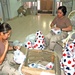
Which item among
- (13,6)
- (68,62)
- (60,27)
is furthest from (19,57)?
(13,6)

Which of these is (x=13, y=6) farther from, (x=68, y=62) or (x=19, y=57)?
(x=68, y=62)

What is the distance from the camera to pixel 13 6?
573 centimetres

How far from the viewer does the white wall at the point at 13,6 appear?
5505 millimetres

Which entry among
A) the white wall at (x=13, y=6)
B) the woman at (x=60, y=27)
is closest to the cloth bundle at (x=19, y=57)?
the woman at (x=60, y=27)

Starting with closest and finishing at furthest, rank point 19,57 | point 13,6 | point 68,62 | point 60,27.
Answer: point 19,57
point 68,62
point 60,27
point 13,6

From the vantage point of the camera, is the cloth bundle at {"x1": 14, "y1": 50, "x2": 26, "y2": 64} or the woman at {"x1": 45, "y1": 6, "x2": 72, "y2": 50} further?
the woman at {"x1": 45, "y1": 6, "x2": 72, "y2": 50}

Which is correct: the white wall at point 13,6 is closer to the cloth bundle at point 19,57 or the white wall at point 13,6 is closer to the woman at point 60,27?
the woman at point 60,27

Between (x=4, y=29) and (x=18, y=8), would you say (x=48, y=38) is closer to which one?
(x=4, y=29)

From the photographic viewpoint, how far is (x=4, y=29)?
1.65 m

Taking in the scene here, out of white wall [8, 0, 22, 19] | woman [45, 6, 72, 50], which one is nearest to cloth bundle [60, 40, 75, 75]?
woman [45, 6, 72, 50]

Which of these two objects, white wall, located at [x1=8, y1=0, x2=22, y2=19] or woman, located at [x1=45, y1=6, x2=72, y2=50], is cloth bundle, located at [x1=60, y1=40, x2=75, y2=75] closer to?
woman, located at [x1=45, y1=6, x2=72, y2=50]

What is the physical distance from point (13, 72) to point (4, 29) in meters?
0.54

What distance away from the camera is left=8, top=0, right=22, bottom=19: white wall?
5.50 meters

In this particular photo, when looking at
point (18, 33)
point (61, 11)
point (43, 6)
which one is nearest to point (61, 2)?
point (43, 6)
